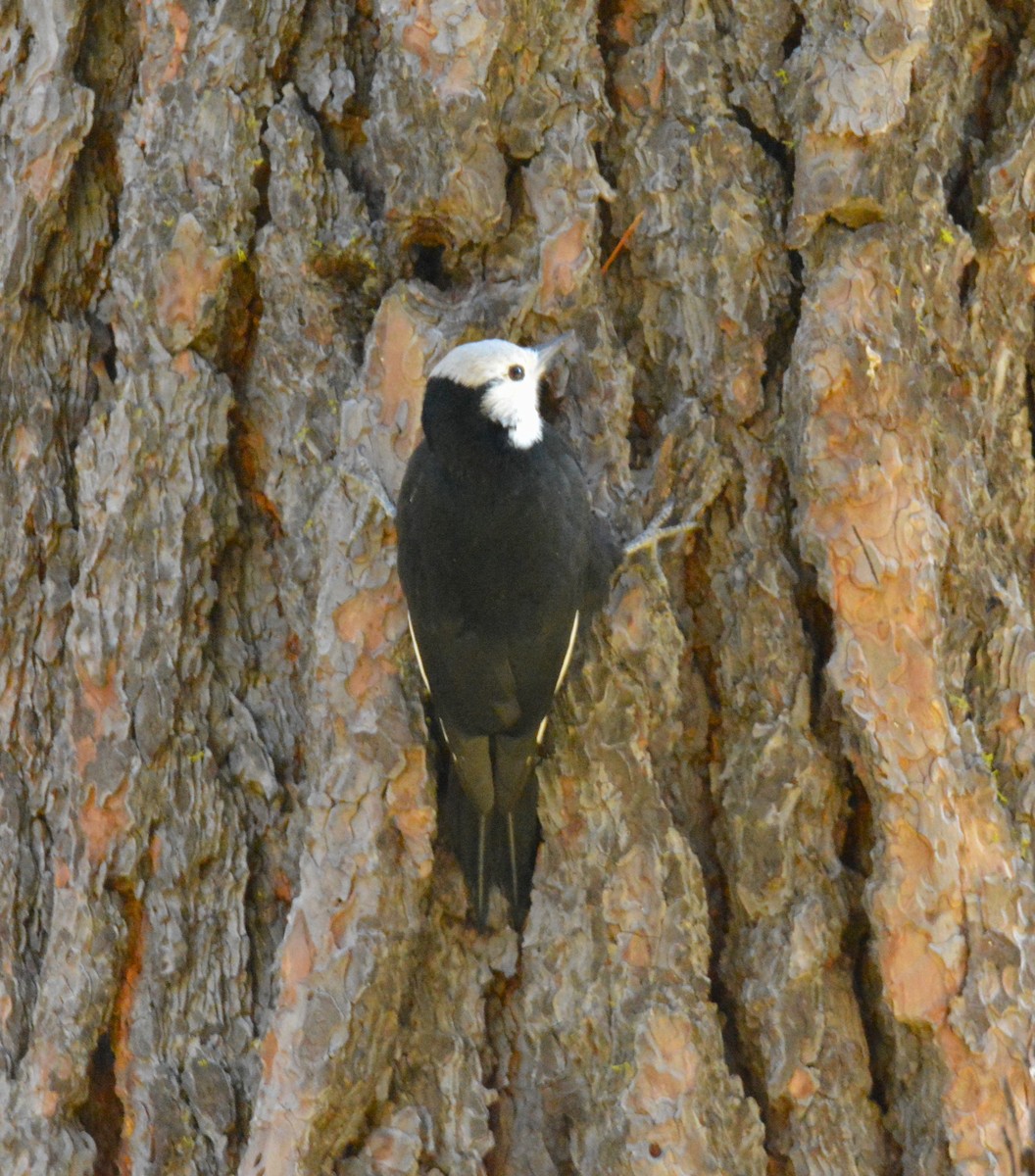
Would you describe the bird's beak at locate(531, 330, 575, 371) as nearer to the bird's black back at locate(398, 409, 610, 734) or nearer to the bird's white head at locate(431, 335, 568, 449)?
the bird's white head at locate(431, 335, 568, 449)

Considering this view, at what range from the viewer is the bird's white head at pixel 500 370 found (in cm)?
212

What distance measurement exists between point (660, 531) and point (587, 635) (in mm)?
240

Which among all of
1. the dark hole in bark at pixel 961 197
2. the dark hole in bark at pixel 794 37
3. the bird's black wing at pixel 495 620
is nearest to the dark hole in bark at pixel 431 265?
the bird's black wing at pixel 495 620

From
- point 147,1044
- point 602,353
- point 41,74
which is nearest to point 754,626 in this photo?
point 602,353

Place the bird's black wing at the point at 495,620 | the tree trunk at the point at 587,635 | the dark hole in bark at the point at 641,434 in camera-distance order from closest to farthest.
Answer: the tree trunk at the point at 587,635, the bird's black wing at the point at 495,620, the dark hole in bark at the point at 641,434

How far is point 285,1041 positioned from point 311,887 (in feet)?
0.68

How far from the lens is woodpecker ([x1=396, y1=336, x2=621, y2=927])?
2041 mm

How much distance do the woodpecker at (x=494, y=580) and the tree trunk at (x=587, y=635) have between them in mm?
47

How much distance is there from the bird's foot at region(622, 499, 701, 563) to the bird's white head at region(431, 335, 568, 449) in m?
0.31

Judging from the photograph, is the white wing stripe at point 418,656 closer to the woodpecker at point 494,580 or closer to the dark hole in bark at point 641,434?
the woodpecker at point 494,580

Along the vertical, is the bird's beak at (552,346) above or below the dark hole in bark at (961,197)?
below

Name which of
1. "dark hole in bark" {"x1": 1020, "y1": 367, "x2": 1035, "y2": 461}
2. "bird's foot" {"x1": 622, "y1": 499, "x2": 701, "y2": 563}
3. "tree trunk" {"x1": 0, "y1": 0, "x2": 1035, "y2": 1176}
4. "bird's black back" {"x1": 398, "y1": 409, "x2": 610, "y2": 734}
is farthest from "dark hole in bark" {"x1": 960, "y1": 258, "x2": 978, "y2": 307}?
"bird's black back" {"x1": 398, "y1": 409, "x2": 610, "y2": 734}

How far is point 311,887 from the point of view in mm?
1942

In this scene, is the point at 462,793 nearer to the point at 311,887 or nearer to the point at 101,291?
the point at 311,887
